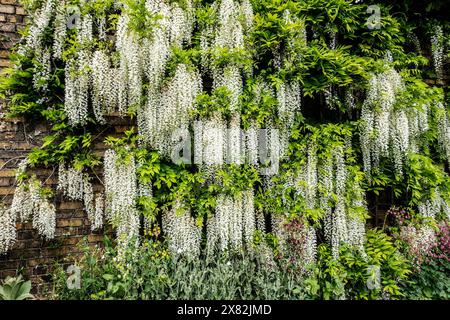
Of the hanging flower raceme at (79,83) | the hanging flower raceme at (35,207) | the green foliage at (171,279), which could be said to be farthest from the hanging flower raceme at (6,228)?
the hanging flower raceme at (79,83)

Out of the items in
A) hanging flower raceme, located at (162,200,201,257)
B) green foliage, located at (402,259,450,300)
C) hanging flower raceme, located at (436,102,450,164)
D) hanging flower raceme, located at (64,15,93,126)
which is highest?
hanging flower raceme, located at (64,15,93,126)

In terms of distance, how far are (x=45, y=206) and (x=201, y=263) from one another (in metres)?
1.52

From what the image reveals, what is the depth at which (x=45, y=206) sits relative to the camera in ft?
9.57

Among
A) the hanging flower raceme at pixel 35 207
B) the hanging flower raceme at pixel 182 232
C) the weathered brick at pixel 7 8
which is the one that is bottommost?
the hanging flower raceme at pixel 182 232

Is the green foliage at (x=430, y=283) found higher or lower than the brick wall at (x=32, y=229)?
lower

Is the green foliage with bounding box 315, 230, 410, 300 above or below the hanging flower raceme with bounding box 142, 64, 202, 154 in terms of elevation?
below

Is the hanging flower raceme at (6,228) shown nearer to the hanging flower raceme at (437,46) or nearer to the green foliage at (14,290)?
the green foliage at (14,290)

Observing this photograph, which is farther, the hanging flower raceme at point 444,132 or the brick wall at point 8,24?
the hanging flower raceme at point 444,132

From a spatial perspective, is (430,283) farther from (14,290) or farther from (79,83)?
(79,83)

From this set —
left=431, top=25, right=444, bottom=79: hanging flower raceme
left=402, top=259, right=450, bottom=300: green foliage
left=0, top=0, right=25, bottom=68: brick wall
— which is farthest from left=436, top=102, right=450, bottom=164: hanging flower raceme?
left=0, top=0, right=25, bottom=68: brick wall

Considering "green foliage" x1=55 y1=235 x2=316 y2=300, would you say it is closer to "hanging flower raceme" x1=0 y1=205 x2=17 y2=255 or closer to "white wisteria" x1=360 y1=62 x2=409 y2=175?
"hanging flower raceme" x1=0 y1=205 x2=17 y2=255

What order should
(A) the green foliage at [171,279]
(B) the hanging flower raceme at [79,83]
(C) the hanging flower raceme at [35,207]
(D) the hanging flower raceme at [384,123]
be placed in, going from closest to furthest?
1. (A) the green foliage at [171,279]
2. (C) the hanging flower raceme at [35,207]
3. (B) the hanging flower raceme at [79,83]
4. (D) the hanging flower raceme at [384,123]
